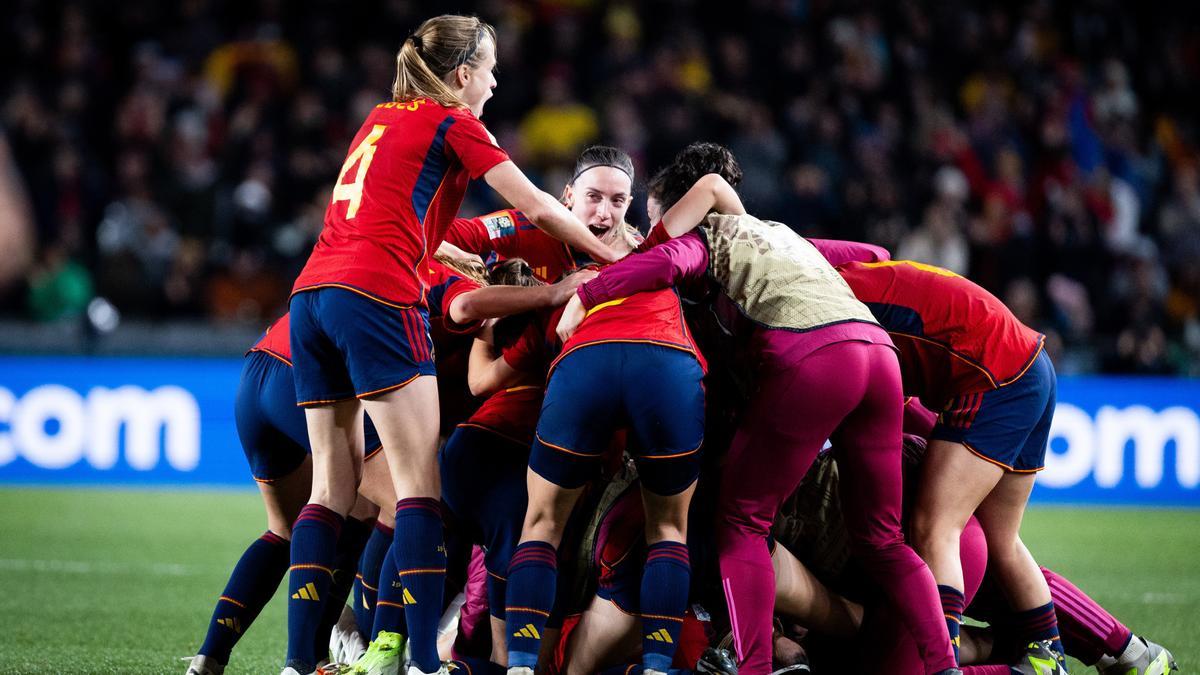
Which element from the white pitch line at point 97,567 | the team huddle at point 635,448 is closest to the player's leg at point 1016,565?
the team huddle at point 635,448

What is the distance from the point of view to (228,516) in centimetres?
922

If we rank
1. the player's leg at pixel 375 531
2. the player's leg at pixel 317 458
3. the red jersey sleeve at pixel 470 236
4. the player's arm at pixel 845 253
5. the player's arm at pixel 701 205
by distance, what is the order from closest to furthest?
the player's leg at pixel 317 458 → the player's arm at pixel 701 205 → the player's leg at pixel 375 531 → the player's arm at pixel 845 253 → the red jersey sleeve at pixel 470 236

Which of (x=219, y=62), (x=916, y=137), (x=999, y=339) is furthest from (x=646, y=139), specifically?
(x=999, y=339)

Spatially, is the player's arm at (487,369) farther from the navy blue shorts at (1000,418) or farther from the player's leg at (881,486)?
the navy blue shorts at (1000,418)

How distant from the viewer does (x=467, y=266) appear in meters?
5.12

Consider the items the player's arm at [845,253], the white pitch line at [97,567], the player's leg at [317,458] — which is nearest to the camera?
the player's leg at [317,458]

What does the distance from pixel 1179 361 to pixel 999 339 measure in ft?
22.8

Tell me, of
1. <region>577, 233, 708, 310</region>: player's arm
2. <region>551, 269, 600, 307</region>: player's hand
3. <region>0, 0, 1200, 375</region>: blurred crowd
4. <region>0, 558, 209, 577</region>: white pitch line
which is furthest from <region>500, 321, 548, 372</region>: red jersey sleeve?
<region>0, 0, 1200, 375</region>: blurred crowd

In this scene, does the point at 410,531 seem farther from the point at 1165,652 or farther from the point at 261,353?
the point at 1165,652

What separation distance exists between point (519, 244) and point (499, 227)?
4.2 inches

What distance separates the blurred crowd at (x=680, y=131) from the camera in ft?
36.8

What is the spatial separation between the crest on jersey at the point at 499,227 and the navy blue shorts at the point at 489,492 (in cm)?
114

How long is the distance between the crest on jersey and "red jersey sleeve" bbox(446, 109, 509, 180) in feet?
4.30

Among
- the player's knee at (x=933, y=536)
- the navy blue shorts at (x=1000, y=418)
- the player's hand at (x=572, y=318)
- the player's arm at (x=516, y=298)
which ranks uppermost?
the player's arm at (x=516, y=298)
